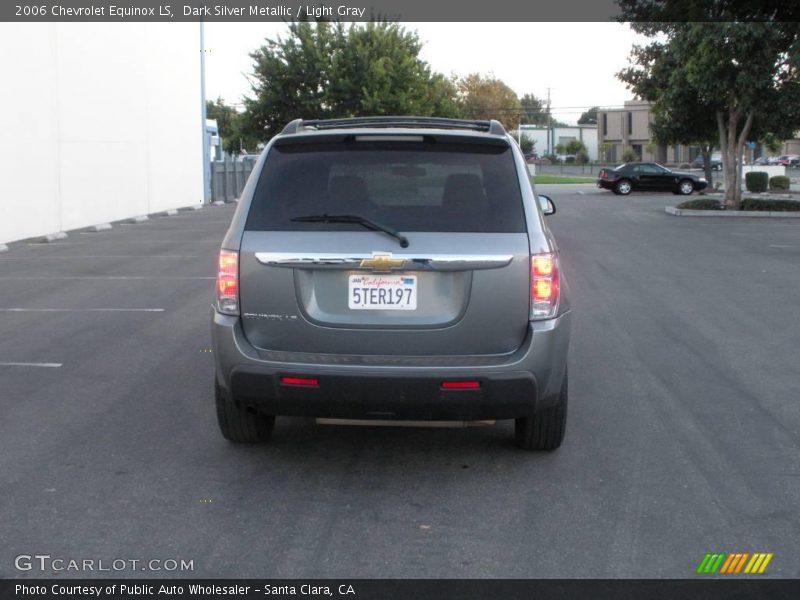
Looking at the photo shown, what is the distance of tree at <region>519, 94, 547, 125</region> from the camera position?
14743 cm

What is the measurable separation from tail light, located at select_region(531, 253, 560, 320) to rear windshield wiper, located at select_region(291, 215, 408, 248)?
670 mm

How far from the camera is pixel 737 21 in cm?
2534

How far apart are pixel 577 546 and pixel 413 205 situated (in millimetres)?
1886

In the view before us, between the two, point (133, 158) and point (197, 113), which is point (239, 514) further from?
point (197, 113)

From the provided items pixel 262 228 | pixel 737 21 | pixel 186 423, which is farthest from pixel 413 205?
pixel 737 21

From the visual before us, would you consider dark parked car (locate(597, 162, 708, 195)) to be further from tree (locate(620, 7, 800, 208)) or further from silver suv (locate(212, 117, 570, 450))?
silver suv (locate(212, 117, 570, 450))

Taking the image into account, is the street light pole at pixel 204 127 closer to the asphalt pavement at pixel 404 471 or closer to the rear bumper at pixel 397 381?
the asphalt pavement at pixel 404 471

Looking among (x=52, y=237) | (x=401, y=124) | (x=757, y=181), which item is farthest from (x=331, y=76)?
(x=401, y=124)

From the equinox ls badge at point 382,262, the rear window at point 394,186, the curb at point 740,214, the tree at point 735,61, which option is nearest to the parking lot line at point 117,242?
the tree at point 735,61

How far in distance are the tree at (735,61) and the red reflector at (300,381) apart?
21801 millimetres

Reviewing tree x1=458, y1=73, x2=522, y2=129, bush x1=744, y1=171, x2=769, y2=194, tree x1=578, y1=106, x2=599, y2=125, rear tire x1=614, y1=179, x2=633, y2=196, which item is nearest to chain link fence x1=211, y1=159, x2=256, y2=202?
rear tire x1=614, y1=179, x2=633, y2=196

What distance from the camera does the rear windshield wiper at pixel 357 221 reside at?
16.3 ft

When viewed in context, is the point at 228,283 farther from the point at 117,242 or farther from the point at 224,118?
the point at 224,118

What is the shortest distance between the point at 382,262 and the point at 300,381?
2.37 feet
